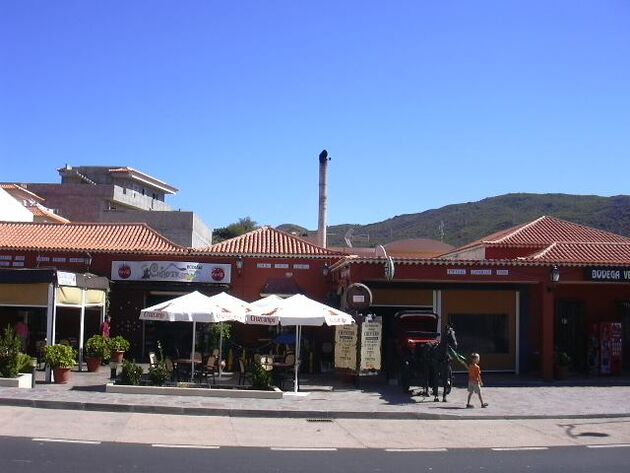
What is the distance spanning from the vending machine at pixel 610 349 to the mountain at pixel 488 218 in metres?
56.7

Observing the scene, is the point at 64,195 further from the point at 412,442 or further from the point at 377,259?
the point at 412,442

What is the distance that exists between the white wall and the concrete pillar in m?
25.6

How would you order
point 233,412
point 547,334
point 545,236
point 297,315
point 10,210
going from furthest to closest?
point 10,210 < point 545,236 < point 547,334 < point 297,315 < point 233,412

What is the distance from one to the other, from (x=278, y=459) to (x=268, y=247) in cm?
1784

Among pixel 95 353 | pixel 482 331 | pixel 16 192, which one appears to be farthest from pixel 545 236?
pixel 16 192

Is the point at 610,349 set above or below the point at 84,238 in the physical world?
below

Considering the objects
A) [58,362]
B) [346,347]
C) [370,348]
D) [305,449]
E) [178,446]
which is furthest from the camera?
[346,347]

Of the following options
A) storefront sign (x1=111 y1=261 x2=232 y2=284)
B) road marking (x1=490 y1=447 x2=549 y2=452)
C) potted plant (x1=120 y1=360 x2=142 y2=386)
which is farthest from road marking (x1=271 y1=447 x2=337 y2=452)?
storefront sign (x1=111 y1=261 x2=232 y2=284)

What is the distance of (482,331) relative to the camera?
24125 mm

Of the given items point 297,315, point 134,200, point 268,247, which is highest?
point 134,200

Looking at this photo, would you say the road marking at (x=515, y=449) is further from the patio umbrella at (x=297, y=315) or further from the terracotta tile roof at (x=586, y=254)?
the terracotta tile roof at (x=586, y=254)

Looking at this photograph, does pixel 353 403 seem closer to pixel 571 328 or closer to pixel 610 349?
pixel 610 349

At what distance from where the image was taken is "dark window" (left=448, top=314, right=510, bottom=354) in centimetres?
2400

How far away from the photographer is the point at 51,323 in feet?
61.4
